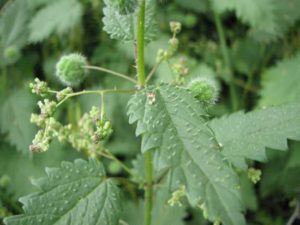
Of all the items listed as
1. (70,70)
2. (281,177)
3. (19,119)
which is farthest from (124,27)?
(281,177)

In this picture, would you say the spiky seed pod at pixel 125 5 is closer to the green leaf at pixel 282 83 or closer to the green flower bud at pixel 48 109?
the green flower bud at pixel 48 109

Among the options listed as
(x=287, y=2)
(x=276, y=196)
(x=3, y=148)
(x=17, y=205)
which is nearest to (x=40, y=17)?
(x=3, y=148)

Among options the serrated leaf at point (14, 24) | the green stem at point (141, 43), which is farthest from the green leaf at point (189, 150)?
the serrated leaf at point (14, 24)

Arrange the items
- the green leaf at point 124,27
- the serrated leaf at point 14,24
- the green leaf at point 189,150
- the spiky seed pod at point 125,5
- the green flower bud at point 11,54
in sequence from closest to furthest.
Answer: the green leaf at point 189,150
the spiky seed pod at point 125,5
the green leaf at point 124,27
the green flower bud at point 11,54
the serrated leaf at point 14,24

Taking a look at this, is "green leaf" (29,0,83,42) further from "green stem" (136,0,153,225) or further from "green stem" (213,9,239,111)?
"green stem" (136,0,153,225)

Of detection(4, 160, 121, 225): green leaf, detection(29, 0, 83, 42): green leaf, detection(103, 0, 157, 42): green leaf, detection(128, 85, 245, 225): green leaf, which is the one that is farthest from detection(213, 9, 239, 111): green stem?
detection(128, 85, 245, 225): green leaf

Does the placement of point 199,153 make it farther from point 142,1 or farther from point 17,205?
point 17,205

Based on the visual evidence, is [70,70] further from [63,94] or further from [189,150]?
[189,150]
